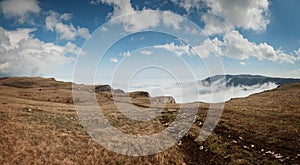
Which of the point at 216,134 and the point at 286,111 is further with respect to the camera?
the point at 286,111

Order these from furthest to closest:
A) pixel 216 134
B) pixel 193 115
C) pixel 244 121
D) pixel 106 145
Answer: pixel 193 115, pixel 244 121, pixel 216 134, pixel 106 145

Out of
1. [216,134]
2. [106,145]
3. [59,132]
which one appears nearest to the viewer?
[106,145]

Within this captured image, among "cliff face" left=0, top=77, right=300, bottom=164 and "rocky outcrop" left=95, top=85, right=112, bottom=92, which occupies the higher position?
"rocky outcrop" left=95, top=85, right=112, bottom=92

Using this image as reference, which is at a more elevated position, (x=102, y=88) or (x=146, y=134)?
(x=102, y=88)

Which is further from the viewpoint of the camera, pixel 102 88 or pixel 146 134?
pixel 102 88

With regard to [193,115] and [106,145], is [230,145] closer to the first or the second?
[106,145]

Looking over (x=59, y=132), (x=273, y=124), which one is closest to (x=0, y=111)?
(x=59, y=132)

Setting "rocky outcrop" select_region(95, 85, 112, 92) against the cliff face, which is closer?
the cliff face

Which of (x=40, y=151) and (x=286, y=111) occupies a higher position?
(x=286, y=111)

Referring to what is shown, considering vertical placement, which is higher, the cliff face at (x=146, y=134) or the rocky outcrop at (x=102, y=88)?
the rocky outcrop at (x=102, y=88)

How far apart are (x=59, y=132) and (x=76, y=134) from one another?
2.13 meters

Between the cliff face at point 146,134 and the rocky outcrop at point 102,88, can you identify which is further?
the rocky outcrop at point 102,88

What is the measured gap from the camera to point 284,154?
78.5 feet

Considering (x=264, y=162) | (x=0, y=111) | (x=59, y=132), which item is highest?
(x=0, y=111)
